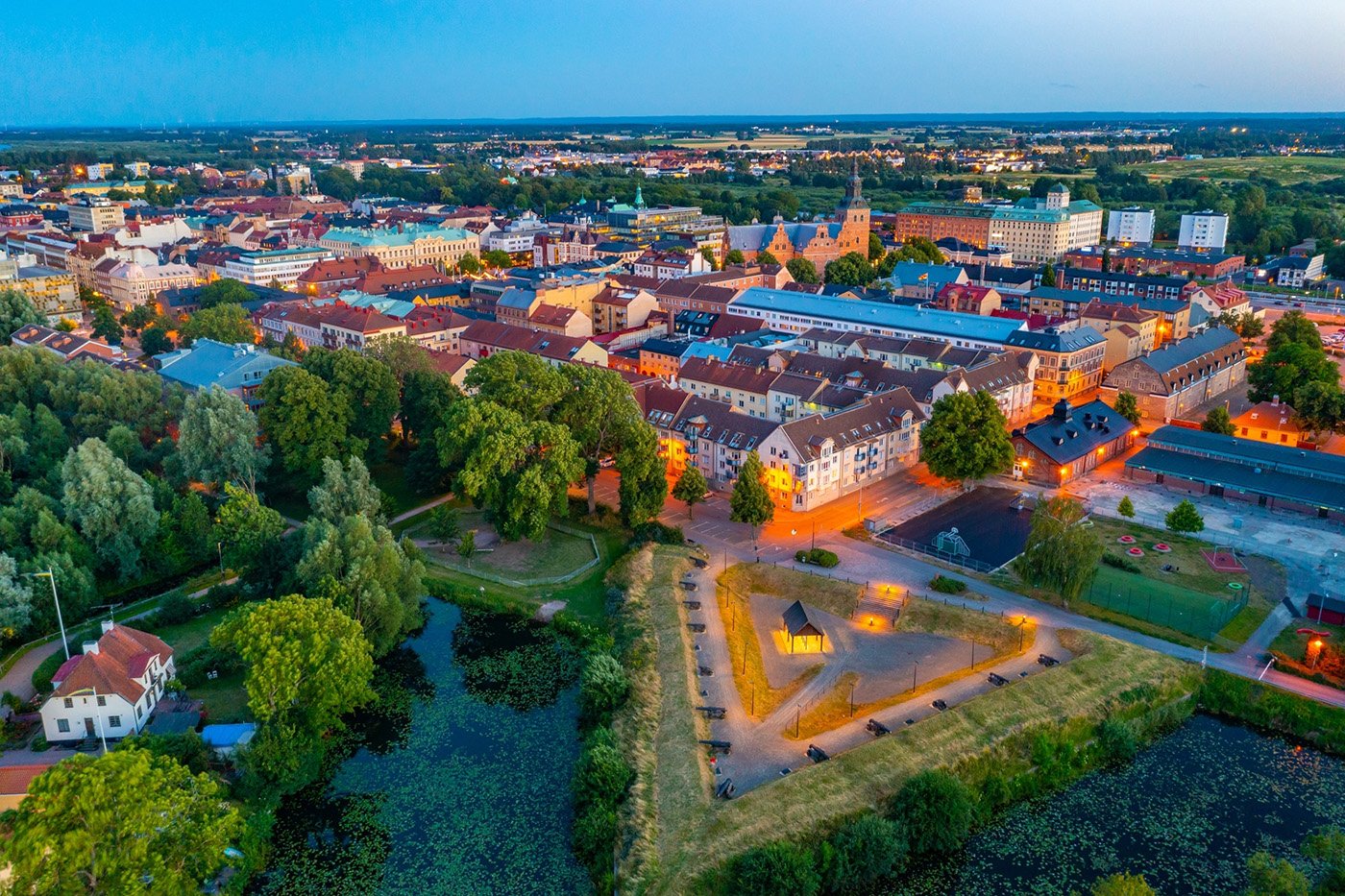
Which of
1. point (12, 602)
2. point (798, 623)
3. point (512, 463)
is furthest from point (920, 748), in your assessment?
point (12, 602)


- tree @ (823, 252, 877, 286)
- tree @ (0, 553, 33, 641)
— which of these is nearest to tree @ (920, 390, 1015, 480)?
tree @ (0, 553, 33, 641)

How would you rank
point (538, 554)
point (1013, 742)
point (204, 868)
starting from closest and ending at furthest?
point (204, 868), point (1013, 742), point (538, 554)

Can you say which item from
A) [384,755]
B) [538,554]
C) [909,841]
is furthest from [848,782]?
[538,554]

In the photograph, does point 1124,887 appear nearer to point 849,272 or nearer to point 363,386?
point 363,386

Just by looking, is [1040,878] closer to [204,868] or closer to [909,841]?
[909,841]

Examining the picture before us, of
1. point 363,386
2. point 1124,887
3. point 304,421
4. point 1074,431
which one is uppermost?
point 363,386

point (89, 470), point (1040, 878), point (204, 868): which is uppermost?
point (89, 470)

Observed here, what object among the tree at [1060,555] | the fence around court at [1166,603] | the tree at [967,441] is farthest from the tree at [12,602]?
the fence around court at [1166,603]

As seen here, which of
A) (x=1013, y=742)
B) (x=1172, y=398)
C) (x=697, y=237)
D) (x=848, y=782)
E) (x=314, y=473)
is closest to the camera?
(x=848, y=782)
